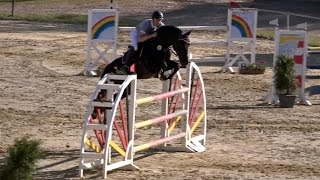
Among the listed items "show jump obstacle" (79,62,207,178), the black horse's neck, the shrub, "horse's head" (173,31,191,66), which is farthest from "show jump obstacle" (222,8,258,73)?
the shrub

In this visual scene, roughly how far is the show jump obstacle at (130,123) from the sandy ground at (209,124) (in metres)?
0.20

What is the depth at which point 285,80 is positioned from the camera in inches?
706


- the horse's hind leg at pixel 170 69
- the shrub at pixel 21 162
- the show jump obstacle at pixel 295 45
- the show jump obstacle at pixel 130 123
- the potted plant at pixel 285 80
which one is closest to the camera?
the shrub at pixel 21 162

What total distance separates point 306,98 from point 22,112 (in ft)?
18.2

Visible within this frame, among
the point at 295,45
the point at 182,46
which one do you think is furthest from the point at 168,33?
the point at 295,45

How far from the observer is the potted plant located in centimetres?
1781

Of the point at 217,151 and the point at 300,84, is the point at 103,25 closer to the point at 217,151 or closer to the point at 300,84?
the point at 300,84

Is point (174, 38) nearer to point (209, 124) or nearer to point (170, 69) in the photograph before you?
point (170, 69)

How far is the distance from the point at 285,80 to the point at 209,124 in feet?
9.16

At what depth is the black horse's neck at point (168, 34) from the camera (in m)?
12.2

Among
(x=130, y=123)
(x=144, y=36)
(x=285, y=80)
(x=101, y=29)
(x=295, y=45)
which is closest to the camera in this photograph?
(x=130, y=123)

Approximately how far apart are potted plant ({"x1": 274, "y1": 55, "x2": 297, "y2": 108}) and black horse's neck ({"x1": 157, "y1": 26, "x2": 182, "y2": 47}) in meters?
5.82

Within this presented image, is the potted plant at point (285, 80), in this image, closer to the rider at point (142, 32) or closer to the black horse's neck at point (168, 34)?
the rider at point (142, 32)

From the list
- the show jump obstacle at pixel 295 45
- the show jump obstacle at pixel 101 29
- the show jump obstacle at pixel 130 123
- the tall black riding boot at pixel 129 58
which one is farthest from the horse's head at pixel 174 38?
the show jump obstacle at pixel 101 29
